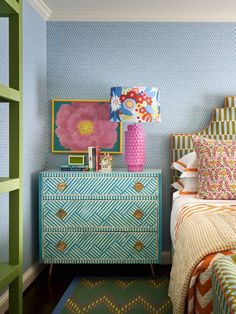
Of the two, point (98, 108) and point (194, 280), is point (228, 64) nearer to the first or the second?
point (98, 108)

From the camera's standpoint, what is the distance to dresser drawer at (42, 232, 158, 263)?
131 inches

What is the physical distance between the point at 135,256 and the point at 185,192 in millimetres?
659

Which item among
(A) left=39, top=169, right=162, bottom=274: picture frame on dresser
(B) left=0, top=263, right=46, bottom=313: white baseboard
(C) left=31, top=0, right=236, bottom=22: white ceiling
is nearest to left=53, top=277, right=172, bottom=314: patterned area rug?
(A) left=39, top=169, right=162, bottom=274: picture frame on dresser

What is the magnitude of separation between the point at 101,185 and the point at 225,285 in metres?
2.10

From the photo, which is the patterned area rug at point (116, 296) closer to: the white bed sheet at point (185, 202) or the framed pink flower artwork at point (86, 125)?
the white bed sheet at point (185, 202)

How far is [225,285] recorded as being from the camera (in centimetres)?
129

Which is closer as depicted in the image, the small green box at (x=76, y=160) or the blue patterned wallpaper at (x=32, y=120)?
the blue patterned wallpaper at (x=32, y=120)

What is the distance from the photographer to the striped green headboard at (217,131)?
3.65m

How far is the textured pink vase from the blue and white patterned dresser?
13cm

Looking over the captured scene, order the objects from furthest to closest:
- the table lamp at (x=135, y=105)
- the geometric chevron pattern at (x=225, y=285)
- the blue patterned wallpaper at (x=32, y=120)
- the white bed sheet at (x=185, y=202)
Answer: the table lamp at (x=135, y=105)
the blue patterned wallpaper at (x=32, y=120)
the white bed sheet at (x=185, y=202)
the geometric chevron pattern at (x=225, y=285)

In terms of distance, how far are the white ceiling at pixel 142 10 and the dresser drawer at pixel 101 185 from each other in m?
1.47

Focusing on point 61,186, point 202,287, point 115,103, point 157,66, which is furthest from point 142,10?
point 202,287

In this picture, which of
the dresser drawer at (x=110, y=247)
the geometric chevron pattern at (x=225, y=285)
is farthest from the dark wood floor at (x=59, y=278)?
the geometric chevron pattern at (x=225, y=285)

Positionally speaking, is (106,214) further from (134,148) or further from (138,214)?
(134,148)
